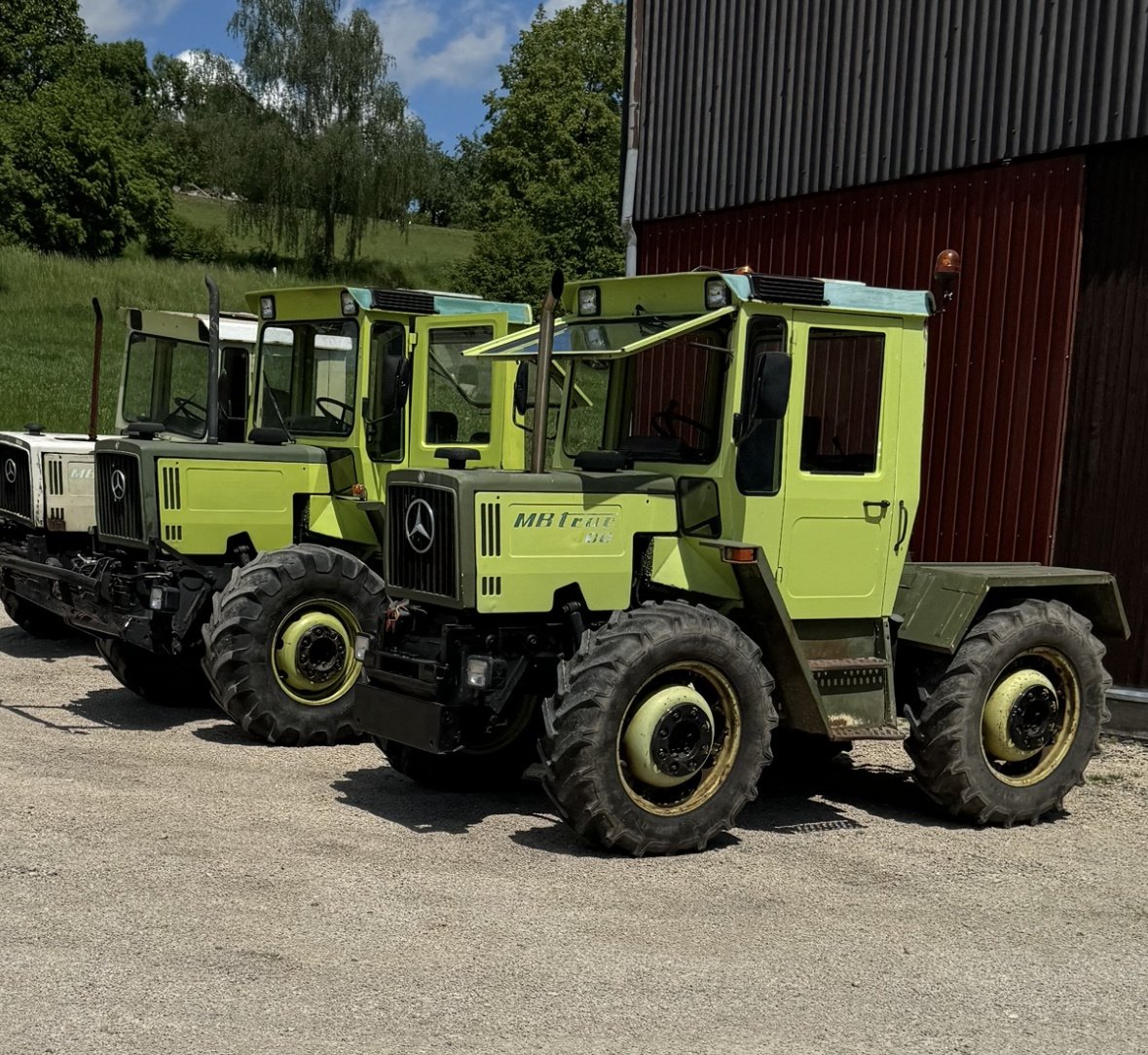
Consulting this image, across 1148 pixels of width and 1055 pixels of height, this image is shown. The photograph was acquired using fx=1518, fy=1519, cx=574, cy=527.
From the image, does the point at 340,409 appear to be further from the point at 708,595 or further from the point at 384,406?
the point at 708,595

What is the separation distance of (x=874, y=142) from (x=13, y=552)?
293 inches

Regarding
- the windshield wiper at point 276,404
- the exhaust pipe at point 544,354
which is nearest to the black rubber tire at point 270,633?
the windshield wiper at point 276,404

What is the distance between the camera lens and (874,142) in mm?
11758

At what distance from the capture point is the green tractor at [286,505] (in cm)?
912

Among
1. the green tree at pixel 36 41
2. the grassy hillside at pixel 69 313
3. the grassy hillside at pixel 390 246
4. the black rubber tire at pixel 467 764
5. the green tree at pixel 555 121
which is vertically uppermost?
the green tree at pixel 36 41

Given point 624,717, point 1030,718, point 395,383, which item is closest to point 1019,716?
point 1030,718

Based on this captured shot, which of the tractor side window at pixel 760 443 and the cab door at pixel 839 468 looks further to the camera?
the cab door at pixel 839 468

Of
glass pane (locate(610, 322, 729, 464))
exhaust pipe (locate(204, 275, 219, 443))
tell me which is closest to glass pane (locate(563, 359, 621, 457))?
glass pane (locate(610, 322, 729, 464))

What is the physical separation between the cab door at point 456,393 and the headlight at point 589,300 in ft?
7.25

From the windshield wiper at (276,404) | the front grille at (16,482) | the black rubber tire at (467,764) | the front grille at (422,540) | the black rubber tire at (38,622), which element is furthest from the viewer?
the black rubber tire at (38,622)

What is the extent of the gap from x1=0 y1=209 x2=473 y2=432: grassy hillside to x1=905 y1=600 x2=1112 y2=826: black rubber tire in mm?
16172

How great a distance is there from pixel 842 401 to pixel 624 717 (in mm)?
1920

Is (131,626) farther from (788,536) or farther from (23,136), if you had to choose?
(23,136)

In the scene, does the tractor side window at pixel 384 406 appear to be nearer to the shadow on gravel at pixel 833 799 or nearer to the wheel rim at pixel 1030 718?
the shadow on gravel at pixel 833 799
